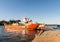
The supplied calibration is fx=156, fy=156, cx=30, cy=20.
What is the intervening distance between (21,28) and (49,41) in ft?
215

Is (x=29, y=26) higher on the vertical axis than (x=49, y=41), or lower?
lower

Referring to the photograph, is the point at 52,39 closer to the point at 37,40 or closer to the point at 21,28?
the point at 37,40

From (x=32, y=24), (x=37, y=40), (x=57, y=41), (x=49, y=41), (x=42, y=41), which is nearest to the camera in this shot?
(x=57, y=41)

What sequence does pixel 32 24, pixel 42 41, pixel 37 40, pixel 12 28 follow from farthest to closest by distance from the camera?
pixel 12 28 → pixel 32 24 → pixel 37 40 → pixel 42 41

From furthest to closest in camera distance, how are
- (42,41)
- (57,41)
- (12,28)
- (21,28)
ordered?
(12,28), (21,28), (42,41), (57,41)

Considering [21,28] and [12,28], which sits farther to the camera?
[12,28]

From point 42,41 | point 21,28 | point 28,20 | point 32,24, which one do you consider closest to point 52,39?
point 42,41

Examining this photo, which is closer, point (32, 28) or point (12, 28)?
point (32, 28)

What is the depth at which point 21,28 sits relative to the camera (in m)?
73.9

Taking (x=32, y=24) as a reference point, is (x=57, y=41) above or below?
above

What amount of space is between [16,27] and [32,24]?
10.7 metres

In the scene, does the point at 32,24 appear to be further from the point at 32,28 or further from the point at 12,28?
the point at 12,28

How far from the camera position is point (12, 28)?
78875mm

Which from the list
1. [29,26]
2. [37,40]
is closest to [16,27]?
[29,26]
